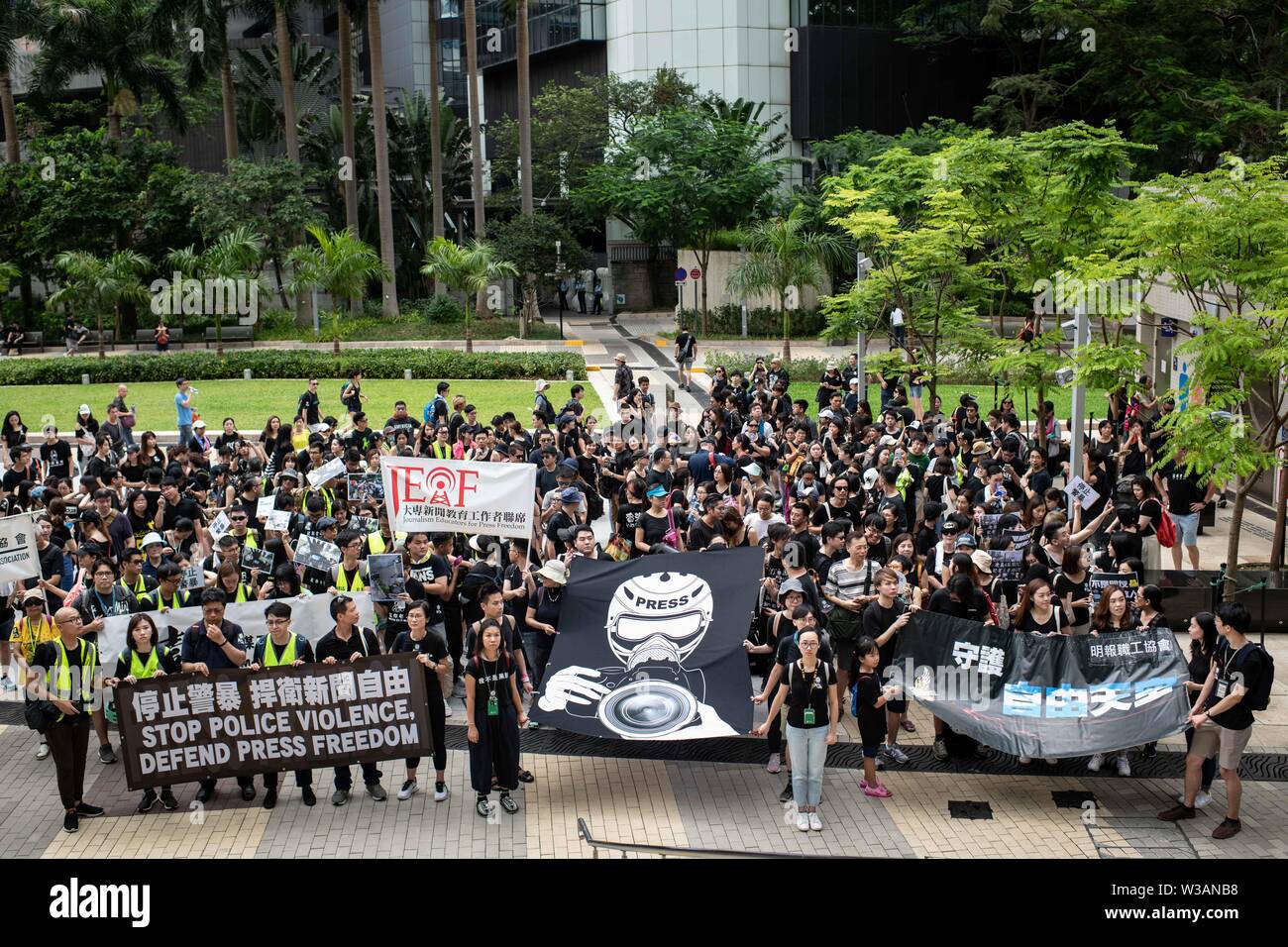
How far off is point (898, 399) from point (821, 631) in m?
11.9

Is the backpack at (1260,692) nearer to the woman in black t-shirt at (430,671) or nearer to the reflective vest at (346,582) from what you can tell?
the woman in black t-shirt at (430,671)

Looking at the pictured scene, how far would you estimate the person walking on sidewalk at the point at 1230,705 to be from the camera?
9.19 meters

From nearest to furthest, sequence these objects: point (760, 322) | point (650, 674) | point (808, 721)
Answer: point (808, 721)
point (650, 674)
point (760, 322)

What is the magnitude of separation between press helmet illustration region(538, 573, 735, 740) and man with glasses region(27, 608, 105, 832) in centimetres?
351

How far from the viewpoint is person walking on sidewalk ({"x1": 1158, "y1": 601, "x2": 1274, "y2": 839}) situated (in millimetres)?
9188

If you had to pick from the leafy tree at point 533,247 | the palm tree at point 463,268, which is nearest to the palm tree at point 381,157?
the leafy tree at point 533,247

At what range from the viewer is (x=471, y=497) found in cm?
1265

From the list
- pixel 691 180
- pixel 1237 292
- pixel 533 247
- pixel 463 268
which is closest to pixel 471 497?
pixel 1237 292

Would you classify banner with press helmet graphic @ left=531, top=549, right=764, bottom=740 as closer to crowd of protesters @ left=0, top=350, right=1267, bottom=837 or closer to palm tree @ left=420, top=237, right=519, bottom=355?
crowd of protesters @ left=0, top=350, right=1267, bottom=837

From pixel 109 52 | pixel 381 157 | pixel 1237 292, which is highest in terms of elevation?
pixel 109 52

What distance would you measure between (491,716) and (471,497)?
3380 millimetres

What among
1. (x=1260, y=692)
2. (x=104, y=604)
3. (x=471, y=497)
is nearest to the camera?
(x=1260, y=692)

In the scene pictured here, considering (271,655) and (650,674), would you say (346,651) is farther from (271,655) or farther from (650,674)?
(650,674)

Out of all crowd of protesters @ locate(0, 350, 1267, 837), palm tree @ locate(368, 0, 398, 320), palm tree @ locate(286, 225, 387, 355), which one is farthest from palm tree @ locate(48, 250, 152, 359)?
crowd of protesters @ locate(0, 350, 1267, 837)
